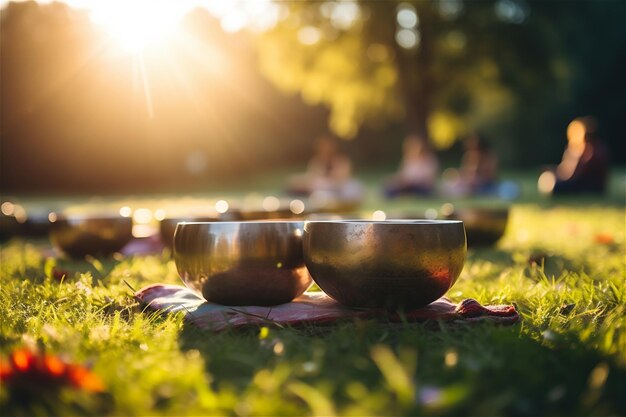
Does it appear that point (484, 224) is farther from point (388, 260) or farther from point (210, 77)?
point (210, 77)

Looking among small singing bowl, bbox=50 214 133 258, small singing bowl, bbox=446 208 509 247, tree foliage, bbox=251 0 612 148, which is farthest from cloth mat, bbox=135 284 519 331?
tree foliage, bbox=251 0 612 148

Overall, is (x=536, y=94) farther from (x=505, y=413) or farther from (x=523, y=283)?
(x=505, y=413)

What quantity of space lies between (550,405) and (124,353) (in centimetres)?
127

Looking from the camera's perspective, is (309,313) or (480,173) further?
(480,173)

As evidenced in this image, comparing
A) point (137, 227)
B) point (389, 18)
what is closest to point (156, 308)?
point (137, 227)

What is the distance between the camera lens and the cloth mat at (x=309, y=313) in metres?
2.53

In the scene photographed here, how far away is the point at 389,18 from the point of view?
17266mm

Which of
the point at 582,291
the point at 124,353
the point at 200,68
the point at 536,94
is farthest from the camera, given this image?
the point at 200,68

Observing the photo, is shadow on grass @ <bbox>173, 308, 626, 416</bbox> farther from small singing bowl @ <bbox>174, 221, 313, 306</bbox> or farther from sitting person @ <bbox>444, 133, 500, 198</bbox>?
sitting person @ <bbox>444, 133, 500, 198</bbox>

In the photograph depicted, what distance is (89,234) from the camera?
15.4 feet

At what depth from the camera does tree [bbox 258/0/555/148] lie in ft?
57.5

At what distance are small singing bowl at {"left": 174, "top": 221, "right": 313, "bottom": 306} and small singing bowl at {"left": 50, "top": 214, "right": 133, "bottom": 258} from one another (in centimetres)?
212

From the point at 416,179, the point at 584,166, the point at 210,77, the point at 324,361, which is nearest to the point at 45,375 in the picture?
the point at 324,361

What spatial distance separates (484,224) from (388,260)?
9.80 feet
